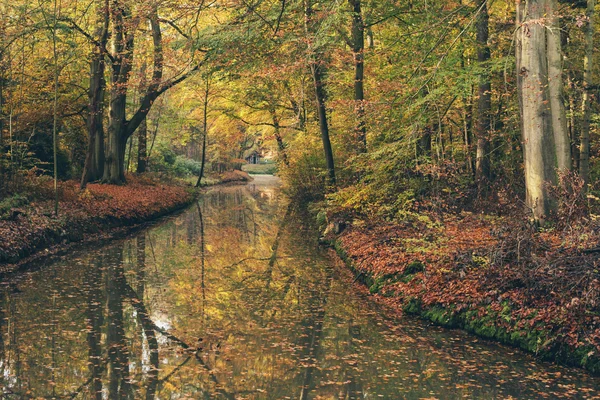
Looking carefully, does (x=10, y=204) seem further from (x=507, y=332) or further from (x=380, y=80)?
(x=507, y=332)

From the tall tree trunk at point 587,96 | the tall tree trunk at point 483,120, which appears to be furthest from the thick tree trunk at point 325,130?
the tall tree trunk at point 587,96

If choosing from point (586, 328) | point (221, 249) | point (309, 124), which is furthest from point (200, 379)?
point (309, 124)

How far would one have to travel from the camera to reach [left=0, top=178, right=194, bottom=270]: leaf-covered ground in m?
13.8

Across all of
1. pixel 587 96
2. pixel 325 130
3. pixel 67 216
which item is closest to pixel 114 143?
pixel 67 216

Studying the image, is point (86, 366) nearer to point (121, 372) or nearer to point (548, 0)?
point (121, 372)

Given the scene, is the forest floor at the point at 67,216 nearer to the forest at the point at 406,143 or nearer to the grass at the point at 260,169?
the forest at the point at 406,143

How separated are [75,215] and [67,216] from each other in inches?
19.8

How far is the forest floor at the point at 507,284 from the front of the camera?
24.8 feet

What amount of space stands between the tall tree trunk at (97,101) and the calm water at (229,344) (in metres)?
7.55

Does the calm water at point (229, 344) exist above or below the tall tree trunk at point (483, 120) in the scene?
below

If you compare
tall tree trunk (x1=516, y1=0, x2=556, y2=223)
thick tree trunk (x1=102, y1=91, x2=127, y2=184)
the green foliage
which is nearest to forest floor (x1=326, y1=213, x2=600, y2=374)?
tall tree trunk (x1=516, y1=0, x2=556, y2=223)

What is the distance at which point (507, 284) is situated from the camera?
879 cm

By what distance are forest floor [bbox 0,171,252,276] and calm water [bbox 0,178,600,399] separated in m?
1.03

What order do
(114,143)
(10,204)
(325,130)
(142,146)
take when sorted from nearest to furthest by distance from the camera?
(10,204) < (325,130) < (114,143) < (142,146)
